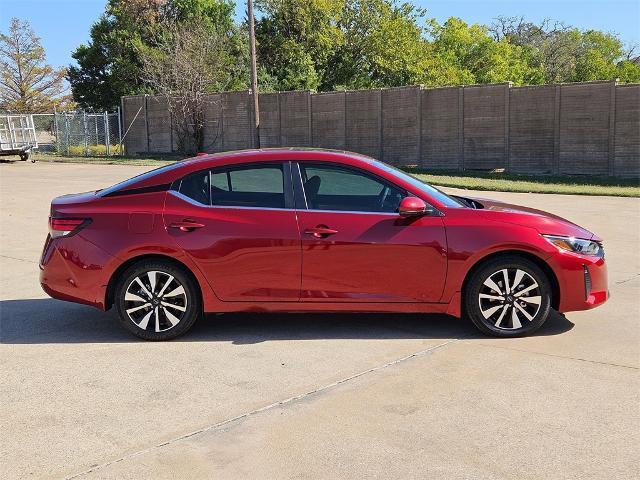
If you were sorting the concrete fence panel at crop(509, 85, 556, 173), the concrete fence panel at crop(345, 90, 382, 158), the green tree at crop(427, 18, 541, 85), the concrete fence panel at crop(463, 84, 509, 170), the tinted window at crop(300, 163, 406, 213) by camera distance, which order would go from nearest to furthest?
the tinted window at crop(300, 163, 406, 213) < the concrete fence panel at crop(509, 85, 556, 173) < the concrete fence panel at crop(463, 84, 509, 170) < the concrete fence panel at crop(345, 90, 382, 158) < the green tree at crop(427, 18, 541, 85)

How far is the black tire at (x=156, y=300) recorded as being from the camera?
5.68m

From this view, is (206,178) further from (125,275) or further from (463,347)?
(463,347)

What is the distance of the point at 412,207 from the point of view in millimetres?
5488

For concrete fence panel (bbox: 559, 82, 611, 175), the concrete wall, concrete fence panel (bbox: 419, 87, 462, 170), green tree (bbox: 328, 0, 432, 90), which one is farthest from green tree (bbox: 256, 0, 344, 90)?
concrete fence panel (bbox: 559, 82, 611, 175)

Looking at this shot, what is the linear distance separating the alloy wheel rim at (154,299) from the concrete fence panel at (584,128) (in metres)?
20.5

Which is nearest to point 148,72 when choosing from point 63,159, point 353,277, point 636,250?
point 63,159

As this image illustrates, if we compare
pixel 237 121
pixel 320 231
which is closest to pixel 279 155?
pixel 320 231

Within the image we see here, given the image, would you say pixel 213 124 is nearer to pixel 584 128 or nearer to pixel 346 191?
pixel 584 128

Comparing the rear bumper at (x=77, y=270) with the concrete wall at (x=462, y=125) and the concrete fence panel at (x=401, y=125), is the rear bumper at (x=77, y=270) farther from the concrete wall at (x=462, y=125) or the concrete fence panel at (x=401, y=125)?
the concrete fence panel at (x=401, y=125)

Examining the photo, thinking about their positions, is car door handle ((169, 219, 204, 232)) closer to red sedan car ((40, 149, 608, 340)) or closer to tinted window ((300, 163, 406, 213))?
red sedan car ((40, 149, 608, 340))

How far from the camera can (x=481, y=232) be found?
555 cm

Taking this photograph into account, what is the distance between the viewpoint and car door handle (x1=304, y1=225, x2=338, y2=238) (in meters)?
5.57

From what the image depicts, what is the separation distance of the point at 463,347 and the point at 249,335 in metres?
1.81

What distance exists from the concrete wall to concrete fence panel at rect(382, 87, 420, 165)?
0.04 m
